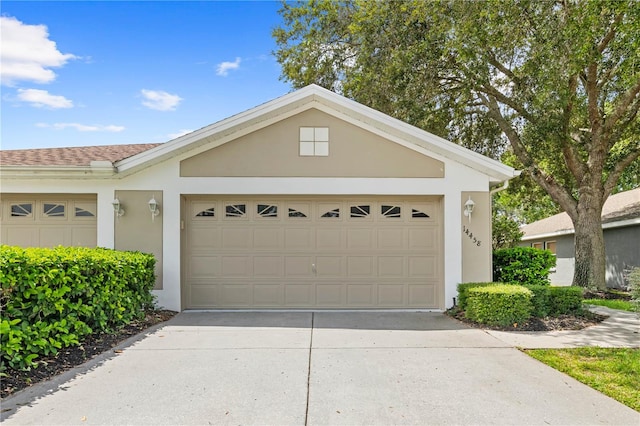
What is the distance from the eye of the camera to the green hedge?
13.8 feet

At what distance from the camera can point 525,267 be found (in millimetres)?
9711

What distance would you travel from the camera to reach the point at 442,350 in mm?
5508

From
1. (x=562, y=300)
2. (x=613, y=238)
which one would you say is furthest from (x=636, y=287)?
(x=613, y=238)

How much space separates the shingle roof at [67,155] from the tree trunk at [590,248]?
1334cm

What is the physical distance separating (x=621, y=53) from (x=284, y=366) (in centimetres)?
1193

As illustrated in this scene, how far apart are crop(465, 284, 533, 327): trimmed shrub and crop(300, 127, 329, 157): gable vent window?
4082mm

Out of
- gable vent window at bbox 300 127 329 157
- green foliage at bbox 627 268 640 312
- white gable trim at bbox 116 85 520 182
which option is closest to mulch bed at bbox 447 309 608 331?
green foliage at bbox 627 268 640 312

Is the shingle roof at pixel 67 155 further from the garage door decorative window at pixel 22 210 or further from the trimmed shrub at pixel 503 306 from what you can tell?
the trimmed shrub at pixel 503 306

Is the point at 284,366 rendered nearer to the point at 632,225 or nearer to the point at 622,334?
the point at 622,334

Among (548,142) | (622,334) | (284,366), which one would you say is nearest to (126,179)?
(284,366)

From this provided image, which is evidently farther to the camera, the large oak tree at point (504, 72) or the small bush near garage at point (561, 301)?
the large oak tree at point (504, 72)

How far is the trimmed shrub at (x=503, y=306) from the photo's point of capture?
685 centimetres

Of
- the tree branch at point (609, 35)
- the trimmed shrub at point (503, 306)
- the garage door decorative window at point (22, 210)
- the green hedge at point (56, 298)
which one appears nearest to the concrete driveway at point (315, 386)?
the green hedge at point (56, 298)

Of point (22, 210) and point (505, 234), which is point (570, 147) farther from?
point (22, 210)
